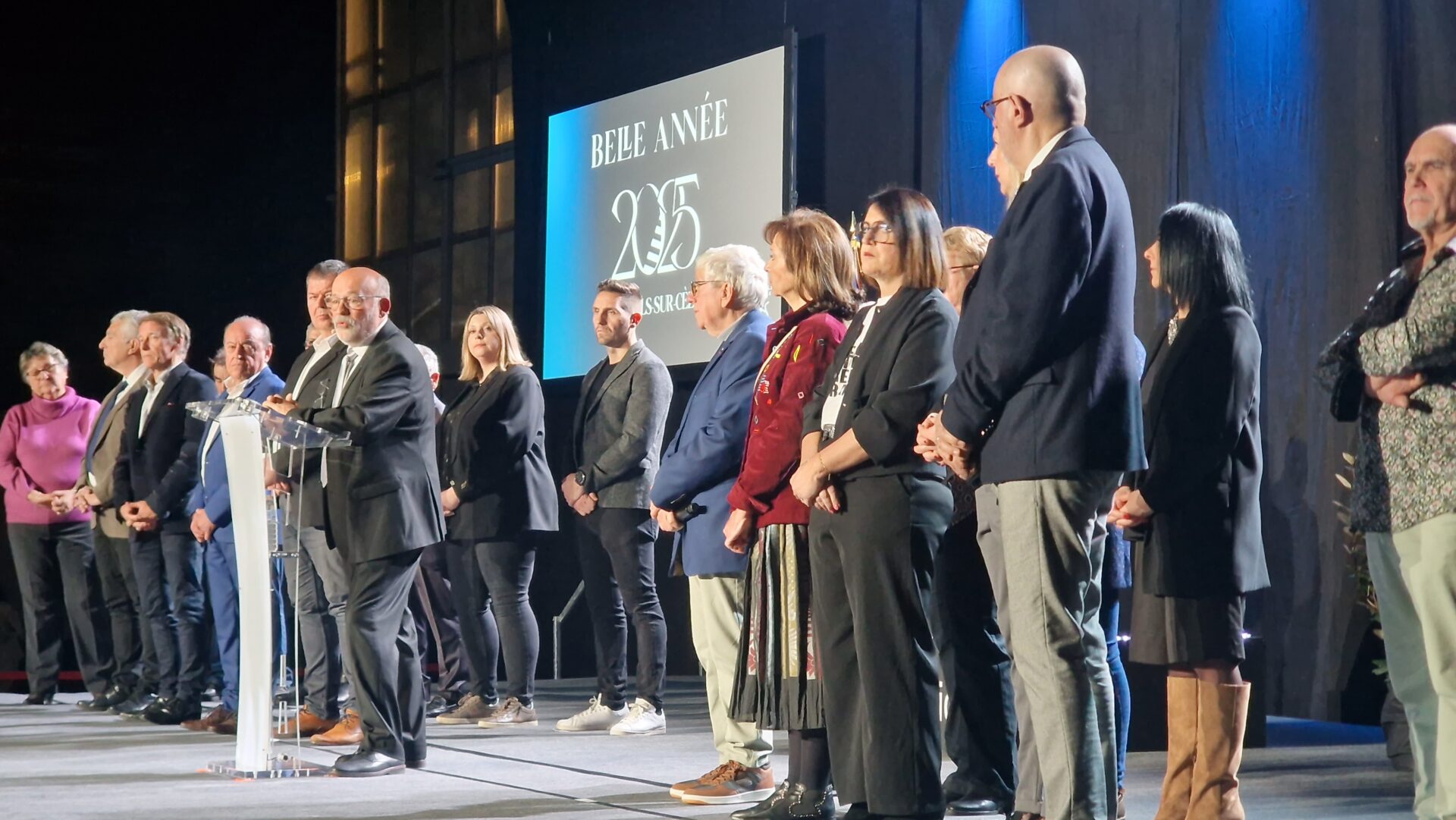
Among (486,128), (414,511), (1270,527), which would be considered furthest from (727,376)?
(486,128)

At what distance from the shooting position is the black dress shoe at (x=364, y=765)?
4109 mm

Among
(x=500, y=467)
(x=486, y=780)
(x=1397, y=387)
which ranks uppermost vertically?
(x=1397, y=387)

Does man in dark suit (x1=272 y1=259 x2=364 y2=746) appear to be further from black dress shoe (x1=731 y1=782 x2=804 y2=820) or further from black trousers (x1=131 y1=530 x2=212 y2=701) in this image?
black dress shoe (x1=731 y1=782 x2=804 y2=820)

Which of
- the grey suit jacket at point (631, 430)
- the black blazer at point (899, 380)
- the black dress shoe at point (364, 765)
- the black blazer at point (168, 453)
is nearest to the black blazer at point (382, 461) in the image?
the black dress shoe at point (364, 765)

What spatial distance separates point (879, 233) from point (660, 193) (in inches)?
190

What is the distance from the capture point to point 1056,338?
250cm

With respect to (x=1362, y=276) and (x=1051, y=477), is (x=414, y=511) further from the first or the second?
(x=1362, y=276)

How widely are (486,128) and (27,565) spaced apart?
14.8ft

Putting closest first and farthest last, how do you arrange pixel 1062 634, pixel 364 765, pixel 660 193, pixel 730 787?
1. pixel 1062 634
2. pixel 730 787
3. pixel 364 765
4. pixel 660 193

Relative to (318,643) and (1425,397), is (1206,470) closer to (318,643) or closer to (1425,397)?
(1425,397)

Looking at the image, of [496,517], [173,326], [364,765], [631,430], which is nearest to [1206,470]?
[364,765]

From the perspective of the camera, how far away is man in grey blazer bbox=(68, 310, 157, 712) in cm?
638

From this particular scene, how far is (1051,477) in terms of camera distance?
8.11 ft

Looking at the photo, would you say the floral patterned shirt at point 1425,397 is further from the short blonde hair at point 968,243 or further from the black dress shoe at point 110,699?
the black dress shoe at point 110,699
